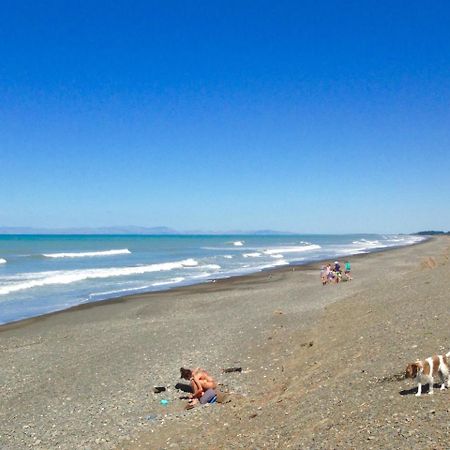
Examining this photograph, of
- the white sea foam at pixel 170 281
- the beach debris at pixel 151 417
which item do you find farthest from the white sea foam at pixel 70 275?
the beach debris at pixel 151 417

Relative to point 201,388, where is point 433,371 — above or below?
above

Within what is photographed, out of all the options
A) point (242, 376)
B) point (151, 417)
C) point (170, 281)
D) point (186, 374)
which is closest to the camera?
point (151, 417)

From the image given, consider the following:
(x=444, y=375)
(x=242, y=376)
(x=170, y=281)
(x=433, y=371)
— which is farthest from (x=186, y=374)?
(x=170, y=281)

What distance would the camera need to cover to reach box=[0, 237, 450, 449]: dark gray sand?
25.8 feet

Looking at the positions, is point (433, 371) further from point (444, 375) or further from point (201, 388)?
point (201, 388)

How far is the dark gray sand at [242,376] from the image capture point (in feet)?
25.8

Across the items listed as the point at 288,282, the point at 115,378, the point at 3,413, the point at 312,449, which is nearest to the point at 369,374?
the point at 312,449

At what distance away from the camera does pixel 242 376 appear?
1221 centimetres

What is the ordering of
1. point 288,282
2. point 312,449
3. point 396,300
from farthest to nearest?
1. point 288,282
2. point 396,300
3. point 312,449

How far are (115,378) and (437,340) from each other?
306 inches

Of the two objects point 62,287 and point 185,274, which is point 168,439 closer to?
point 62,287

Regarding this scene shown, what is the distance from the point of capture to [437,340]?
11039 mm

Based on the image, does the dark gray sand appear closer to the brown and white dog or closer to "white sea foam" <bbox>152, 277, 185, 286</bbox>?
the brown and white dog

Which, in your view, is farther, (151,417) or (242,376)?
(242,376)
